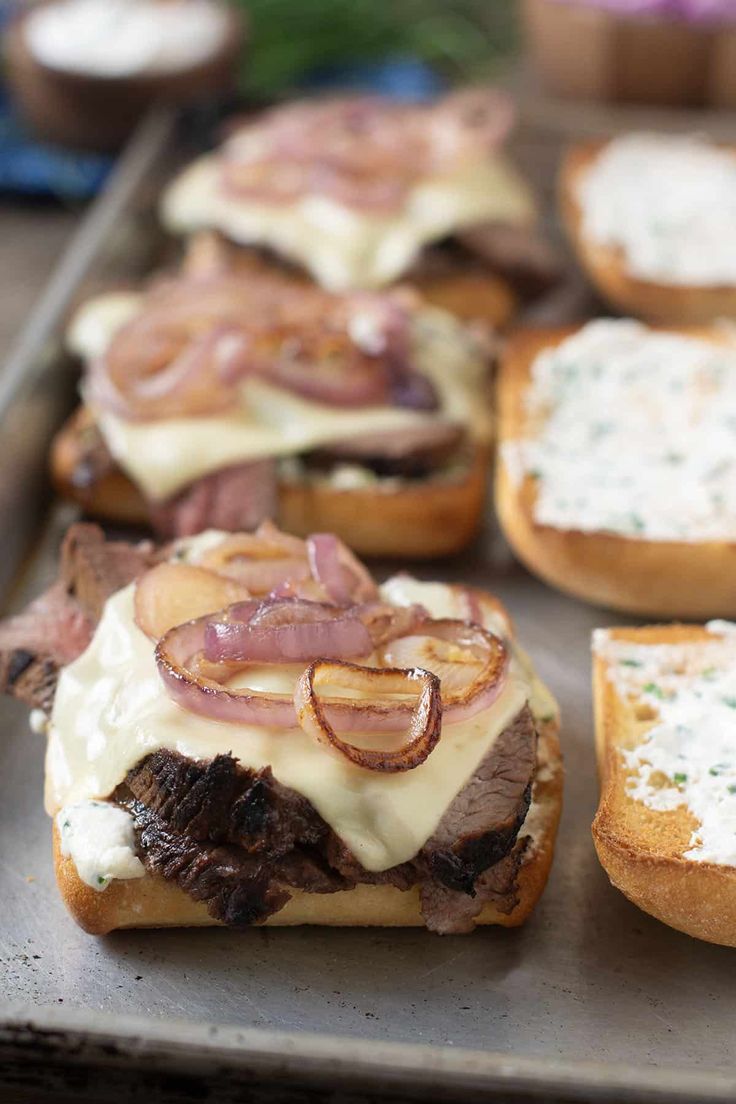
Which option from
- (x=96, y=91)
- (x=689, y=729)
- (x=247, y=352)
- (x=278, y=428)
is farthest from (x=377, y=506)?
(x=96, y=91)

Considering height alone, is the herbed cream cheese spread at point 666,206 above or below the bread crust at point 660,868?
below

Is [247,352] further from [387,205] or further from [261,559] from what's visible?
[387,205]

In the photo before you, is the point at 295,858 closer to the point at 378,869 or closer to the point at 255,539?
the point at 378,869

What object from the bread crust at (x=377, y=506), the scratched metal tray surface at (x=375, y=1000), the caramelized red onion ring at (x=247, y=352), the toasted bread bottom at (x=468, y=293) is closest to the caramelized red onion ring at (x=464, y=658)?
the scratched metal tray surface at (x=375, y=1000)

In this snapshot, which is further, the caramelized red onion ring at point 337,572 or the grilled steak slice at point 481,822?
the caramelized red onion ring at point 337,572

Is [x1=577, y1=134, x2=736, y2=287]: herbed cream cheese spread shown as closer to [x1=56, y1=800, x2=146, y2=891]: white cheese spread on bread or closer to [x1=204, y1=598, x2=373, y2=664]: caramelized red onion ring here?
[x1=204, y1=598, x2=373, y2=664]: caramelized red onion ring

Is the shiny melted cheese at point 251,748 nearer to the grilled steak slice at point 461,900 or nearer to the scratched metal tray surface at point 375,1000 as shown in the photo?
the grilled steak slice at point 461,900

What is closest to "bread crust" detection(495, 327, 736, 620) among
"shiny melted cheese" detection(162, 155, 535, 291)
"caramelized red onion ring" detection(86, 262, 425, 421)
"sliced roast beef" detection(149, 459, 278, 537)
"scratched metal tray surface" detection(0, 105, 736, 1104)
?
"scratched metal tray surface" detection(0, 105, 736, 1104)

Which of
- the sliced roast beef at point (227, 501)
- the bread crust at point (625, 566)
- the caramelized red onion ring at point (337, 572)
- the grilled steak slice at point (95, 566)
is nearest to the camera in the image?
the caramelized red onion ring at point (337, 572)
